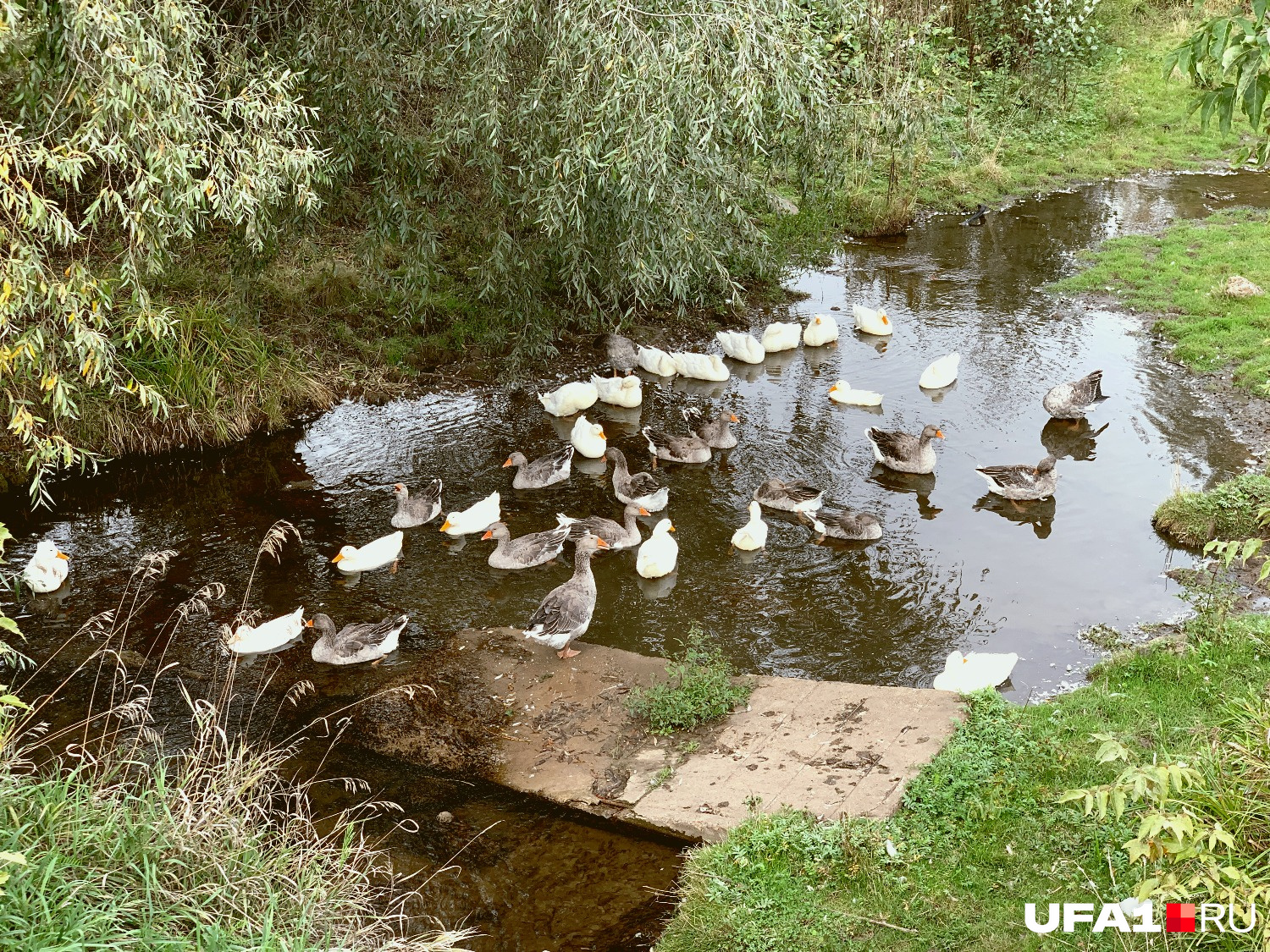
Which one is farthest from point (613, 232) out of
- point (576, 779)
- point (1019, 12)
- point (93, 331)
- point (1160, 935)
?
point (1019, 12)

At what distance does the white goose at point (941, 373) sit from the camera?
46.8 ft

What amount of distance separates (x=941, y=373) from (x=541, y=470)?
5746mm

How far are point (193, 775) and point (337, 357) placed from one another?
384 inches

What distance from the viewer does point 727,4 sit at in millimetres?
10125

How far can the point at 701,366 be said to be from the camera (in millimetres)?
14984

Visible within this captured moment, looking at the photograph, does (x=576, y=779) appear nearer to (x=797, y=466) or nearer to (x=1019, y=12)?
(x=797, y=466)

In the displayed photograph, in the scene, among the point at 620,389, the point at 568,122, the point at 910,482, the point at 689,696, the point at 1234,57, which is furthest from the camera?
the point at 620,389

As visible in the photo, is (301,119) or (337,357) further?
(337,357)

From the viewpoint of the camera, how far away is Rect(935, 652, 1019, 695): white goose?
27.0 ft

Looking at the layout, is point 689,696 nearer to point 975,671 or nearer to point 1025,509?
point 975,671

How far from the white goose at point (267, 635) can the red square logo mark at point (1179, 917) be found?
711 cm

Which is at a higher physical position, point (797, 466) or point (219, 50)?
point (219, 50)

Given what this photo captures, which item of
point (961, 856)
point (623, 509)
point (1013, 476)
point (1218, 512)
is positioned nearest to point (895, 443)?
point (1013, 476)

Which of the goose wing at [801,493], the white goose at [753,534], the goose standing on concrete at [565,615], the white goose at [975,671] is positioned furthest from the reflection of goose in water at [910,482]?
the goose standing on concrete at [565,615]
